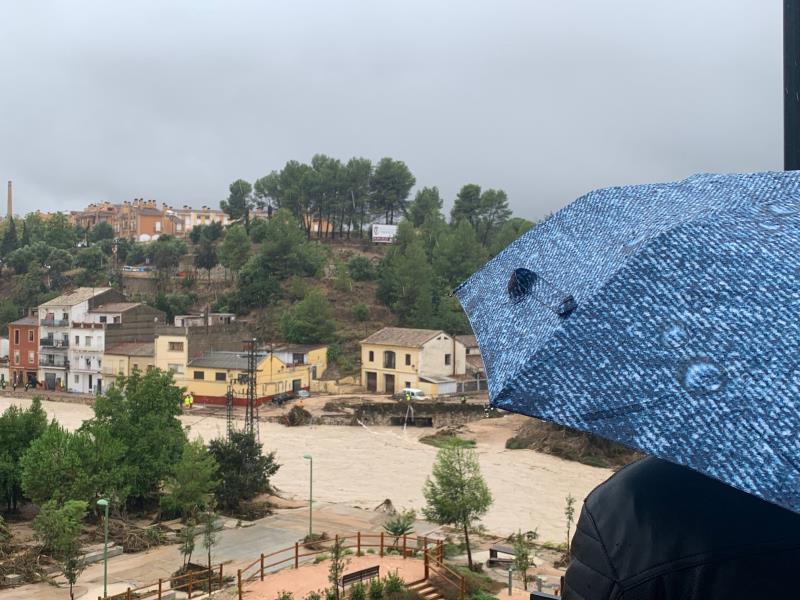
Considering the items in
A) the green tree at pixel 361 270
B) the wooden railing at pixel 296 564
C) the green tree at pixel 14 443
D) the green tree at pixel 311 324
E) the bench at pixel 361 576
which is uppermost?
the green tree at pixel 361 270

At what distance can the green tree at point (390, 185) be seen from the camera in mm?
83000

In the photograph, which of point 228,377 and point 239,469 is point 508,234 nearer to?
point 228,377

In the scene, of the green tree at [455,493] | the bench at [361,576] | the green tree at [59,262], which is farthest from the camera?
the green tree at [59,262]

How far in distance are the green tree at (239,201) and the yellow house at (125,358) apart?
3926 centimetres

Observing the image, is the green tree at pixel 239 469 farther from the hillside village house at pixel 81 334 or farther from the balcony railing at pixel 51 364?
the balcony railing at pixel 51 364

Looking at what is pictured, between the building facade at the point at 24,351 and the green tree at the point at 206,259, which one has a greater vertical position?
the green tree at the point at 206,259

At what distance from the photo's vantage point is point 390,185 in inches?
3278

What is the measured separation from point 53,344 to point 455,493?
40.0 metres

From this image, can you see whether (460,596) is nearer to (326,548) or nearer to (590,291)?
(326,548)

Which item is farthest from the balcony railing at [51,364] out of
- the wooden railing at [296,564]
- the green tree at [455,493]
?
the green tree at [455,493]

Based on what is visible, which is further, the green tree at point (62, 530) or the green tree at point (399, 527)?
the green tree at point (399, 527)

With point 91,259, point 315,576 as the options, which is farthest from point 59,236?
point 315,576

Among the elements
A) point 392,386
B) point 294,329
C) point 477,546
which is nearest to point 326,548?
point 477,546

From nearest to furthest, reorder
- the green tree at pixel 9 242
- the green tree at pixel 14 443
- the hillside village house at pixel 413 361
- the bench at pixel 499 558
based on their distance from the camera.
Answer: the bench at pixel 499 558, the green tree at pixel 14 443, the hillside village house at pixel 413 361, the green tree at pixel 9 242
